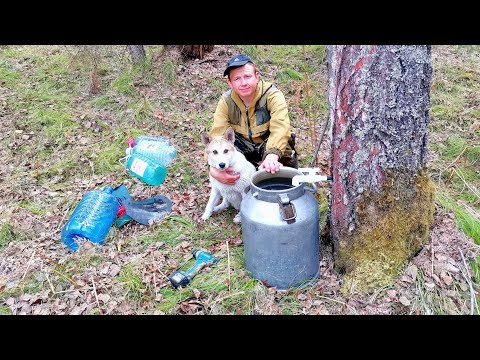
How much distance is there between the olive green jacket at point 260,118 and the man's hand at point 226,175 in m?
0.43

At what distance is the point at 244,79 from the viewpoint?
12.6 feet

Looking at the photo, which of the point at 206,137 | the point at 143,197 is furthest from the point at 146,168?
the point at 206,137

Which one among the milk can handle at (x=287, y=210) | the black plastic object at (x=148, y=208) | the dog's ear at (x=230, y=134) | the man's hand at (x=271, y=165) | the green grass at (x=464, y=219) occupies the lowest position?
the black plastic object at (x=148, y=208)

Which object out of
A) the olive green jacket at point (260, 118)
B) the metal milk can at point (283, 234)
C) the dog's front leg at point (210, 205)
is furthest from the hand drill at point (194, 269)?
the olive green jacket at point (260, 118)

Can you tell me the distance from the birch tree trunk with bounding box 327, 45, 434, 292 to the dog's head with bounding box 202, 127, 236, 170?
1103mm

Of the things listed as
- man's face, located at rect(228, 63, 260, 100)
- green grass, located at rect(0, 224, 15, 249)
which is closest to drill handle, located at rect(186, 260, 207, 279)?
man's face, located at rect(228, 63, 260, 100)

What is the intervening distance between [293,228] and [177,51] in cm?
575

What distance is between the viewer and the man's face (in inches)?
150

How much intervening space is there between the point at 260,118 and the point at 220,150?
1.98 ft

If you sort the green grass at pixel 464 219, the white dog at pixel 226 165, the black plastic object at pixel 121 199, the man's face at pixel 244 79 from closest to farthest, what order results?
the green grass at pixel 464 219, the man's face at pixel 244 79, the white dog at pixel 226 165, the black plastic object at pixel 121 199

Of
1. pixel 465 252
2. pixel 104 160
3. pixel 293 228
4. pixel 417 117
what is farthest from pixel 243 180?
pixel 104 160

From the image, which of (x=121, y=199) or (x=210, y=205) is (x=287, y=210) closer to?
(x=210, y=205)

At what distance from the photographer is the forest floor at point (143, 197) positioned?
3.22 m

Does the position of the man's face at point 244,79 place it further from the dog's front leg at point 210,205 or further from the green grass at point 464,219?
the green grass at point 464,219
